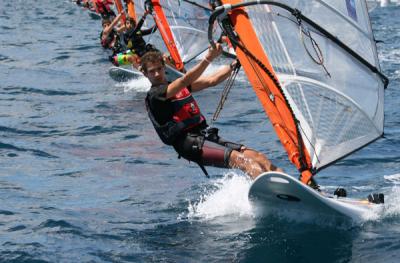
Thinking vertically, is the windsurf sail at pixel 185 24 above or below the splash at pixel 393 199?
below

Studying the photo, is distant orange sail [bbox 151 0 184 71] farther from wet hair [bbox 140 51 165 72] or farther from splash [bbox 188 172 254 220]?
wet hair [bbox 140 51 165 72]

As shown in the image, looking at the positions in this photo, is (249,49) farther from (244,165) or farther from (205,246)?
(205,246)

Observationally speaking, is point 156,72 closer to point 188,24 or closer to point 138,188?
point 138,188

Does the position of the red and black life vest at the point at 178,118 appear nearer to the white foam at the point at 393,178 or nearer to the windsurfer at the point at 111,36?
the white foam at the point at 393,178

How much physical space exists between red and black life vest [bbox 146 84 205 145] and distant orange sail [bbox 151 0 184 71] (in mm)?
7970

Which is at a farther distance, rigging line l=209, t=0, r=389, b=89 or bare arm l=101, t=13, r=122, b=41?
bare arm l=101, t=13, r=122, b=41

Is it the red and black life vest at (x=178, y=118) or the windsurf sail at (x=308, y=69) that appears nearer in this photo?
the windsurf sail at (x=308, y=69)

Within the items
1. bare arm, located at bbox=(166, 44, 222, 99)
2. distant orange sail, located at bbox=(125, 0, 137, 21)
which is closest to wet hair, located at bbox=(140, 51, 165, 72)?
bare arm, located at bbox=(166, 44, 222, 99)

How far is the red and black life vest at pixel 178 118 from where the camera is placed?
26.0 ft

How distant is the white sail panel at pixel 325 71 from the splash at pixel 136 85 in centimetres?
914

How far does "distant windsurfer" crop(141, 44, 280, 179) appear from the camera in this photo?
25.5 feet

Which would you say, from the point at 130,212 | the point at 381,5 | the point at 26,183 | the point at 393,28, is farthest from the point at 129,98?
the point at 381,5

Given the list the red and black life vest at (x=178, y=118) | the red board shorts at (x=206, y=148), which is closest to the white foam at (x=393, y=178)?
the red board shorts at (x=206, y=148)

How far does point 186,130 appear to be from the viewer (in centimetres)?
802
